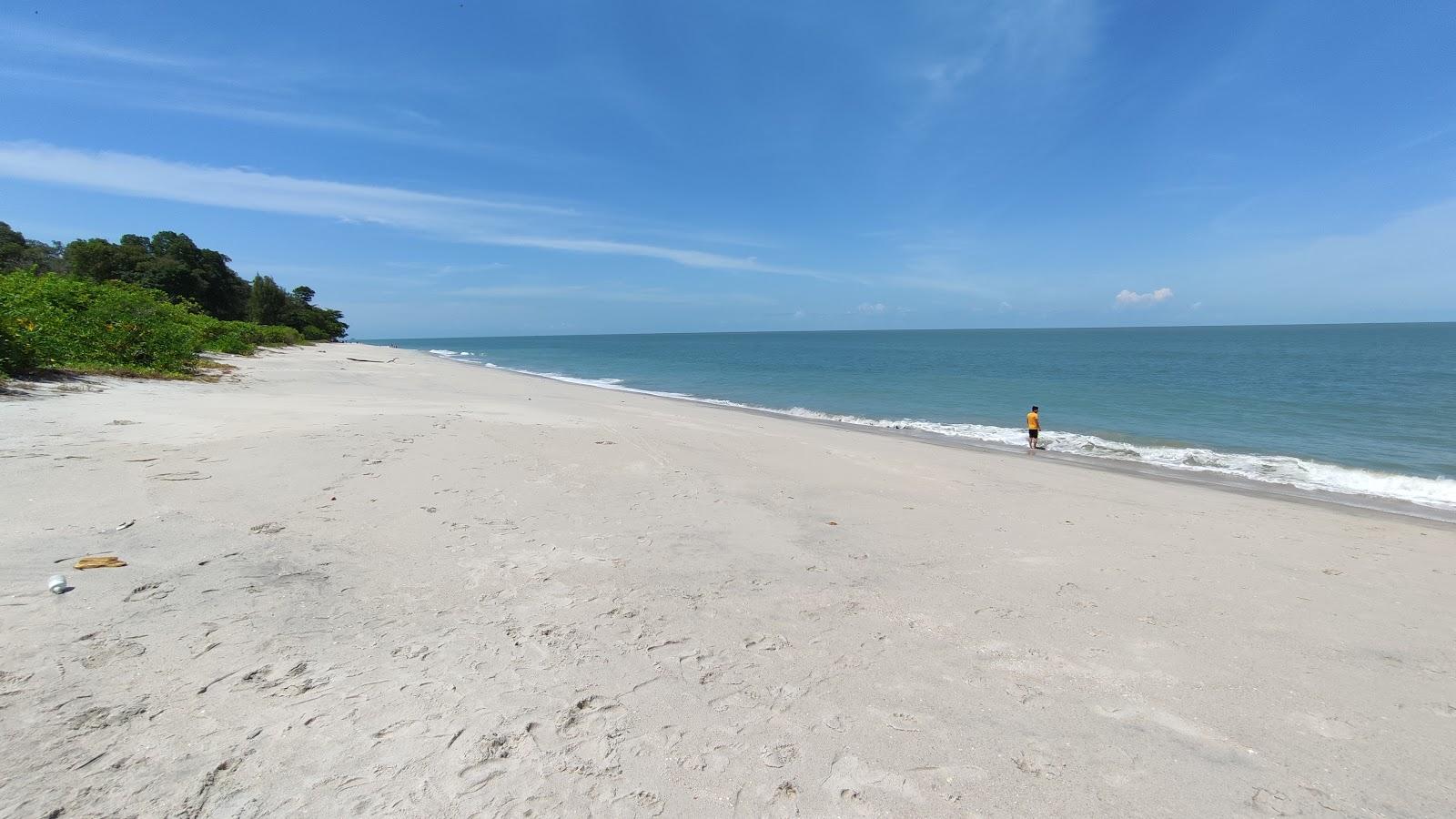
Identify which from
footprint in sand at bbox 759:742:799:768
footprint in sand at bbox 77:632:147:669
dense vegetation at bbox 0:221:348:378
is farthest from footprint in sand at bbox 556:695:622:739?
dense vegetation at bbox 0:221:348:378

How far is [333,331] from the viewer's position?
7081cm

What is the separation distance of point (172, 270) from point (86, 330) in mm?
33915

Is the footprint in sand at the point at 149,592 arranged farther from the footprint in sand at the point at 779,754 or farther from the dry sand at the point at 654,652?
the footprint in sand at the point at 779,754

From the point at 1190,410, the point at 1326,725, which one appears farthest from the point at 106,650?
the point at 1190,410

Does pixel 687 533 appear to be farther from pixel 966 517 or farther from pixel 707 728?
pixel 966 517

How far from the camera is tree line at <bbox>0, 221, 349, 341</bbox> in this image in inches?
1483

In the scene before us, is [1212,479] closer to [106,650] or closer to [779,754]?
[779,754]

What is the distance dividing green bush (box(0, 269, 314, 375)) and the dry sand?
15.1 ft

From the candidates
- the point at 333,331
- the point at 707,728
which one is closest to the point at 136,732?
the point at 707,728

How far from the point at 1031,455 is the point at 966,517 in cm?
981

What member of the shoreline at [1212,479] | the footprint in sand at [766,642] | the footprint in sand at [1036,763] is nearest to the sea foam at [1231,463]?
the shoreline at [1212,479]

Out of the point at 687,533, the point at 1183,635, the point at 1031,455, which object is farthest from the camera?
the point at 1031,455

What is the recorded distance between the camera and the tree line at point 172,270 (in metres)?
37.7

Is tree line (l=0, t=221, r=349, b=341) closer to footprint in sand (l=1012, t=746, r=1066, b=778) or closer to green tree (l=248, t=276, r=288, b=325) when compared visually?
green tree (l=248, t=276, r=288, b=325)
